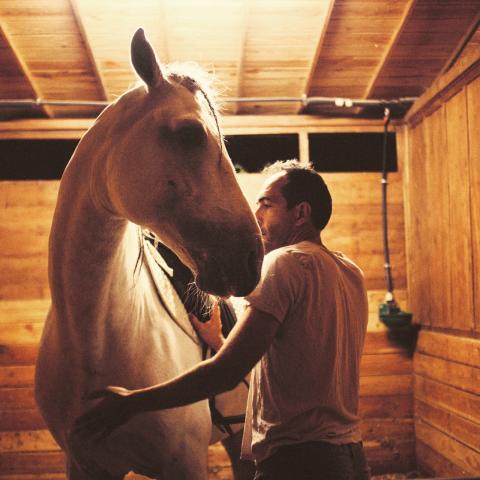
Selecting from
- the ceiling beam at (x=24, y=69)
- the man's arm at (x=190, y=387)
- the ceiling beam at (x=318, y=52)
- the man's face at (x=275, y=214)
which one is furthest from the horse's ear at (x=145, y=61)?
the ceiling beam at (x=24, y=69)

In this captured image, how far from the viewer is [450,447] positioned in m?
3.68

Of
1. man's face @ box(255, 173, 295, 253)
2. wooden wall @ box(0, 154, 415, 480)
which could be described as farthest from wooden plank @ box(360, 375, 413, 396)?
man's face @ box(255, 173, 295, 253)

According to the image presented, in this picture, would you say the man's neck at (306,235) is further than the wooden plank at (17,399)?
No

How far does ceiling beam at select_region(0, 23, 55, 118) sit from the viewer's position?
334 centimetres

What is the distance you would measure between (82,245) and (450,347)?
3.06 m

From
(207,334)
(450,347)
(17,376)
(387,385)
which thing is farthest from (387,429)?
(17,376)

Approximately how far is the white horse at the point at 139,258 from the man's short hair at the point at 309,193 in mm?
282

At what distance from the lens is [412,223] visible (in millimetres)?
4383

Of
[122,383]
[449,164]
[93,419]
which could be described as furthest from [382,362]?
[93,419]

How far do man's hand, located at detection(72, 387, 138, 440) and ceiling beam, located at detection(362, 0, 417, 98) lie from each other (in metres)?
3.05

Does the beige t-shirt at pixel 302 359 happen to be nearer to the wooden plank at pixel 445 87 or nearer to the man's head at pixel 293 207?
the man's head at pixel 293 207

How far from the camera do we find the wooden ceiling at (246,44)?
328 centimetres

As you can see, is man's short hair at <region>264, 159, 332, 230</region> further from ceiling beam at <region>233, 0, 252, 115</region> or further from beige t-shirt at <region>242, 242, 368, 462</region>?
ceiling beam at <region>233, 0, 252, 115</region>

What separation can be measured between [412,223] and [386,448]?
190cm
